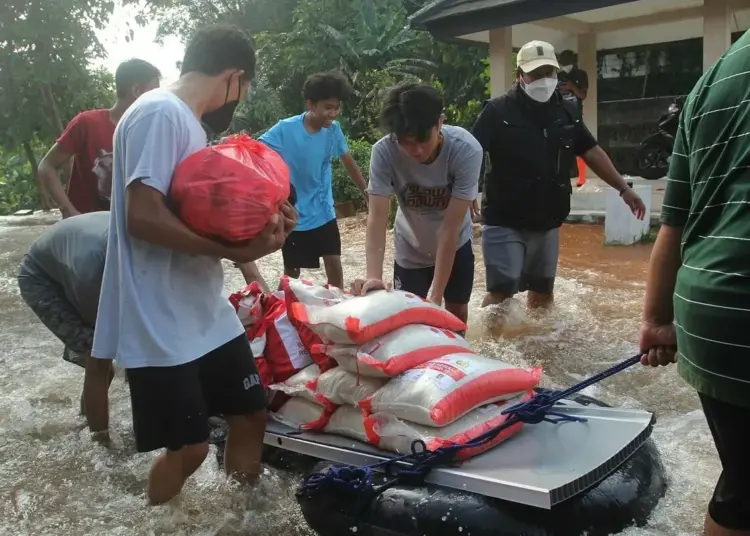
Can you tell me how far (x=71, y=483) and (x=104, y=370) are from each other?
55 cm

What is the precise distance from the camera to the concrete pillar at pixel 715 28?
30.0ft

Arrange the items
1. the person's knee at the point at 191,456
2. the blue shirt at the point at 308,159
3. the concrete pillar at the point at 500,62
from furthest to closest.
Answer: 1. the concrete pillar at the point at 500,62
2. the blue shirt at the point at 308,159
3. the person's knee at the point at 191,456

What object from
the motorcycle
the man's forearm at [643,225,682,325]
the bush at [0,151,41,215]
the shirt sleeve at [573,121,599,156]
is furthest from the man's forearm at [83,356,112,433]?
the bush at [0,151,41,215]

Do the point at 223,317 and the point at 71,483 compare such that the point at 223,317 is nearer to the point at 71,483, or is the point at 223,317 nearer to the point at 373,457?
the point at 373,457

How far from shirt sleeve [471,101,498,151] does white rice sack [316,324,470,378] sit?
192cm

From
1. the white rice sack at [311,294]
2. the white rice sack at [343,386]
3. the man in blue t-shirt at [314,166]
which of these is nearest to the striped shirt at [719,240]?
the white rice sack at [343,386]

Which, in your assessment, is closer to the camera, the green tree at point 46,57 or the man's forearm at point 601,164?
the man's forearm at point 601,164

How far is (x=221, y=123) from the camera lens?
2.75m

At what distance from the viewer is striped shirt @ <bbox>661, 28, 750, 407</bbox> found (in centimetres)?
160

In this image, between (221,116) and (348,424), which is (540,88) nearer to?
(221,116)

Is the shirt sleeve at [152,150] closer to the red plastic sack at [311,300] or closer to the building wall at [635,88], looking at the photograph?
the red plastic sack at [311,300]

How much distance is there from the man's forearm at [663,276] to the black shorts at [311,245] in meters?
3.75

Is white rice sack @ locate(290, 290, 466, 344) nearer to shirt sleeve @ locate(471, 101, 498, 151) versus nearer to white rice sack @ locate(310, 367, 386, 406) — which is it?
white rice sack @ locate(310, 367, 386, 406)

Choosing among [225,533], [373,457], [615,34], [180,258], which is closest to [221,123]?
[180,258]
